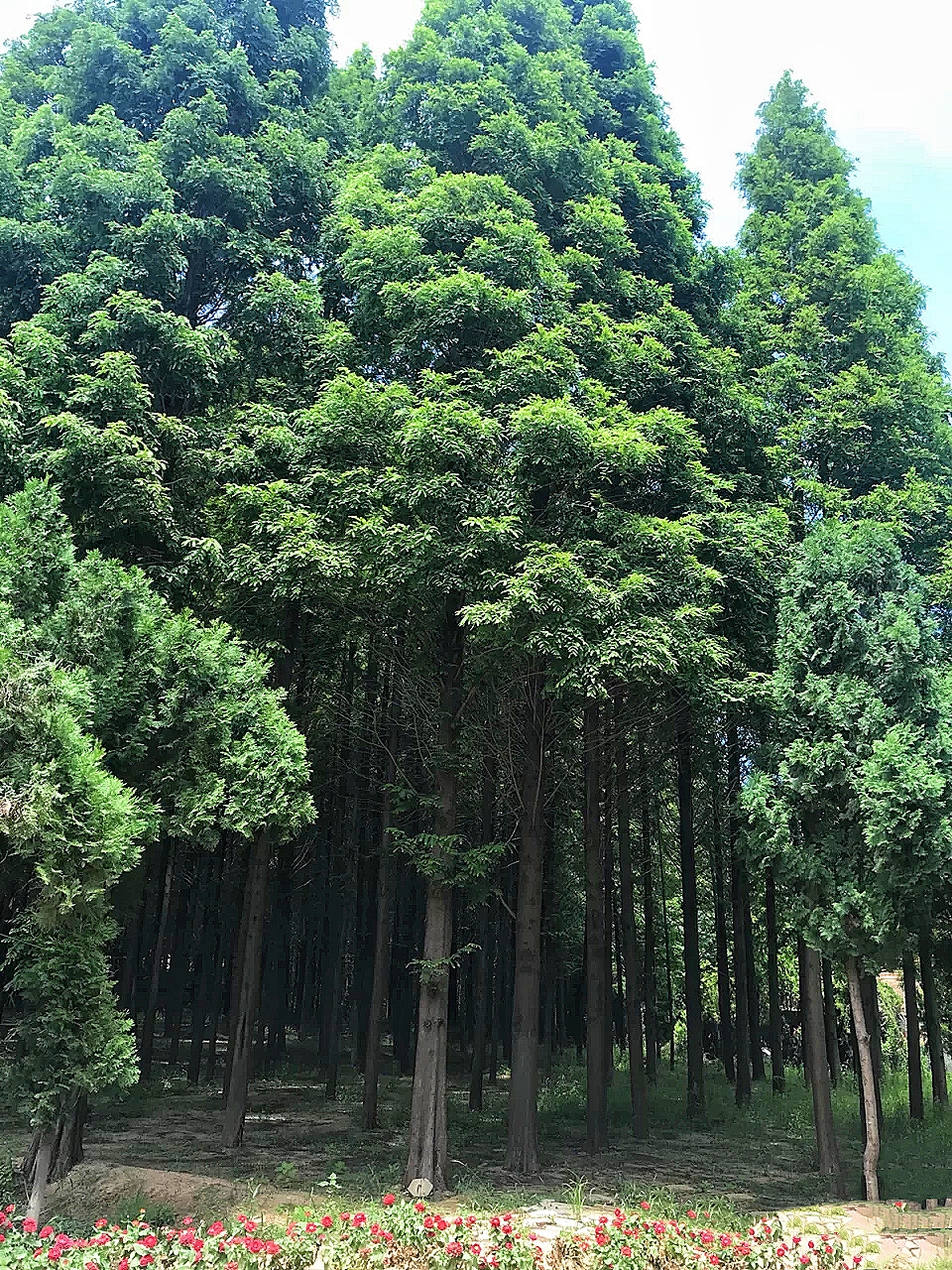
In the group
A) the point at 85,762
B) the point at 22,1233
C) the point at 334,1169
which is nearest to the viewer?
the point at 22,1233

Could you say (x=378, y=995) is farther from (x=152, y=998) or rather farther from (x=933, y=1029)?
(x=933, y=1029)

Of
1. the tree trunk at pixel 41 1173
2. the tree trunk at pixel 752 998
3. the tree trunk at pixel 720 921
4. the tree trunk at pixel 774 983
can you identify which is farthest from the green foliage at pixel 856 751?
the tree trunk at pixel 41 1173

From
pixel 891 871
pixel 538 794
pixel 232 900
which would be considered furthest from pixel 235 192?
pixel 232 900

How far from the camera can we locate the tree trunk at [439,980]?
1075cm

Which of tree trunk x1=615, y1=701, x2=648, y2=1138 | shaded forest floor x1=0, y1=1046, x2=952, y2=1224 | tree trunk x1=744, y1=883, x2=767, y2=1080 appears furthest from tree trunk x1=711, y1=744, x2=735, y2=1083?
tree trunk x1=615, y1=701, x2=648, y2=1138

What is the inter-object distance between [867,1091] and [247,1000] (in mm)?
7939

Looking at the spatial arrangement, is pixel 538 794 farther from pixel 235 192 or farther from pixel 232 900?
pixel 232 900

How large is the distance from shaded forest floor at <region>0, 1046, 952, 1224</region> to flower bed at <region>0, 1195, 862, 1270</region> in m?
1.82

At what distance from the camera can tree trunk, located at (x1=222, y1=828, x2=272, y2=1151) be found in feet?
42.4

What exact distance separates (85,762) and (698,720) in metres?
8.84

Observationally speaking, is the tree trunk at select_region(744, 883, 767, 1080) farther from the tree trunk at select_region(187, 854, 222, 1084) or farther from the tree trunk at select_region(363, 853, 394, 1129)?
the tree trunk at select_region(187, 854, 222, 1084)

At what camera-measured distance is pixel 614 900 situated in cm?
2483

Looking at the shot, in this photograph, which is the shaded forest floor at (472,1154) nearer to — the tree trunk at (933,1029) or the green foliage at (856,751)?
the tree trunk at (933,1029)

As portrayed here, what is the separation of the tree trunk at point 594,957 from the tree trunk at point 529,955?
92 cm
